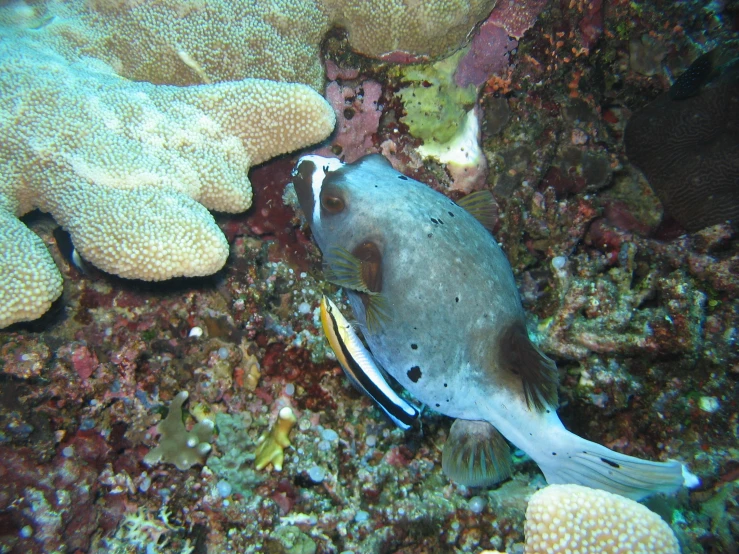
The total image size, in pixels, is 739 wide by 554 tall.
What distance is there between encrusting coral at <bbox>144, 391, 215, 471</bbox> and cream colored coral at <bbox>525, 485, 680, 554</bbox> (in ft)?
7.98

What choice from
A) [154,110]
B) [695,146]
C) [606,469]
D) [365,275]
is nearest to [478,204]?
[365,275]

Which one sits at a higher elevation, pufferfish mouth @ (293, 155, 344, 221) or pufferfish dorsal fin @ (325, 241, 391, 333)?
pufferfish mouth @ (293, 155, 344, 221)

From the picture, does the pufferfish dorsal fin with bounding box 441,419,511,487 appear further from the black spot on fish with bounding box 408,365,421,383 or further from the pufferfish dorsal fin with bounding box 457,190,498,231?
the pufferfish dorsal fin with bounding box 457,190,498,231

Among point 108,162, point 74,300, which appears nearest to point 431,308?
point 108,162

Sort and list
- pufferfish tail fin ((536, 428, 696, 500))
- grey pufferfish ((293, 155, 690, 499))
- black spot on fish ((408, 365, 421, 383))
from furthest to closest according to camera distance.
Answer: black spot on fish ((408, 365, 421, 383)) → grey pufferfish ((293, 155, 690, 499)) → pufferfish tail fin ((536, 428, 696, 500))

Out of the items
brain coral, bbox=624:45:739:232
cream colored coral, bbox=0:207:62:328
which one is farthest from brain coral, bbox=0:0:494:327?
brain coral, bbox=624:45:739:232

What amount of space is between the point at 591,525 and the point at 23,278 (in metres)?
3.85

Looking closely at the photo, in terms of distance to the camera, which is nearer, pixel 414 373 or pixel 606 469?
pixel 606 469

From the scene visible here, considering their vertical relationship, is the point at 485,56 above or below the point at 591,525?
above

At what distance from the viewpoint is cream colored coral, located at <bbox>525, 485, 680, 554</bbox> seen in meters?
2.30

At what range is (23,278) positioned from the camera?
2729 millimetres

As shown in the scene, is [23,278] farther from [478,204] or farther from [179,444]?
[478,204]

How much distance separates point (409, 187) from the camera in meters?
2.94

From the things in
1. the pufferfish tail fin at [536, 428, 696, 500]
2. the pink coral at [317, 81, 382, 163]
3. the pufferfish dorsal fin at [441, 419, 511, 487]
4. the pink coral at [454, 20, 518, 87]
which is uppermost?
the pink coral at [454, 20, 518, 87]
